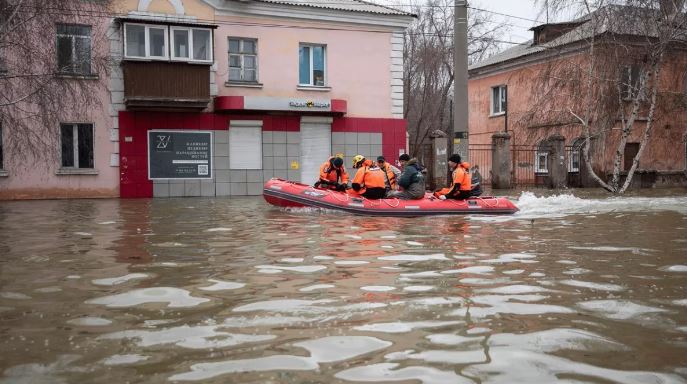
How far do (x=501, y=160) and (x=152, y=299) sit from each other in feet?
76.0

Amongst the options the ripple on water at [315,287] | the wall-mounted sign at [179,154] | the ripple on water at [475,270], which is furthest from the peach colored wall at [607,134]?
the ripple on water at [315,287]

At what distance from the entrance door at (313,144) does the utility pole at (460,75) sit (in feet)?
28.5

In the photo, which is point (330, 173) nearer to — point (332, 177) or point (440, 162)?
point (332, 177)

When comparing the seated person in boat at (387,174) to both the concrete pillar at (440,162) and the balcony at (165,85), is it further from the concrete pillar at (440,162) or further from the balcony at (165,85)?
the balcony at (165,85)

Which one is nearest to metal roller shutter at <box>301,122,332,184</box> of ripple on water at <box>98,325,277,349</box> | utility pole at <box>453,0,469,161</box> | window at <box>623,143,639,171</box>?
utility pole at <box>453,0,469,161</box>

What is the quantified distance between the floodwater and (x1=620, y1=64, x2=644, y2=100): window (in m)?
13.5

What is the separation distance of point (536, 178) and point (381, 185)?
17.1 metres

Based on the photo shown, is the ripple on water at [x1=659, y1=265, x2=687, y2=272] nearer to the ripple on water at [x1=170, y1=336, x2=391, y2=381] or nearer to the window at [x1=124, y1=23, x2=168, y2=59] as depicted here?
the ripple on water at [x1=170, y1=336, x2=391, y2=381]

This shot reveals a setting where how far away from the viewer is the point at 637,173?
2781cm

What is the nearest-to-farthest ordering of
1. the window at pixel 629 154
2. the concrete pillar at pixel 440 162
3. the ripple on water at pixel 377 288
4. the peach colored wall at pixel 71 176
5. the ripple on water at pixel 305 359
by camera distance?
1. the ripple on water at pixel 305 359
2. the ripple on water at pixel 377 288
3. the peach colored wall at pixel 71 176
4. the concrete pillar at pixel 440 162
5. the window at pixel 629 154

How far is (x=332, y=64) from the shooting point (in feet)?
82.3

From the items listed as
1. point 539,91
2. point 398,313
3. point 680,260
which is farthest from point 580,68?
point 398,313

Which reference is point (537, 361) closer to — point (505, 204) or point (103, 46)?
point (505, 204)

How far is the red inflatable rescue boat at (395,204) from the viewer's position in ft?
47.5
